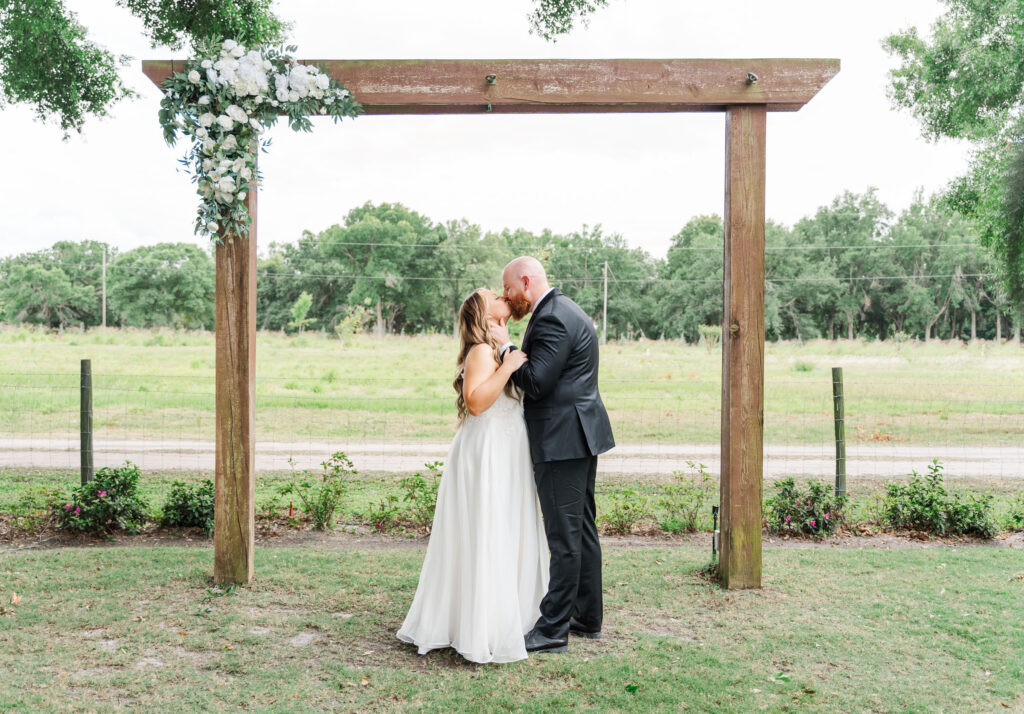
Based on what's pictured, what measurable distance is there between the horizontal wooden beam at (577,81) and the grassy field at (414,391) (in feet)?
26.5

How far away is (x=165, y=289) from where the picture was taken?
124 feet

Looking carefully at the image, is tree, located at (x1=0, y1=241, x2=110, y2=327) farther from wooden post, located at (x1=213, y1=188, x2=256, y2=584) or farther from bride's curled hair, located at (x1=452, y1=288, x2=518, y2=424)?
bride's curled hair, located at (x1=452, y1=288, x2=518, y2=424)

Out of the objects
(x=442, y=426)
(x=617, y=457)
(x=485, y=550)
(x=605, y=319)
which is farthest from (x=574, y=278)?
(x=485, y=550)

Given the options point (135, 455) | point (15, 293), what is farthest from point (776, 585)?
point (15, 293)

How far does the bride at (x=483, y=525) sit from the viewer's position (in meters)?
4.07

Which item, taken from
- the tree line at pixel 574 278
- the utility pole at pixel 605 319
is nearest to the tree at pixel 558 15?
the tree line at pixel 574 278

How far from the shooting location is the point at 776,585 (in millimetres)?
5359

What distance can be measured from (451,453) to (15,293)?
134 ft

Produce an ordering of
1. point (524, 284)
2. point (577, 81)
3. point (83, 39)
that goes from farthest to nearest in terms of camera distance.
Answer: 1. point (83, 39)
2. point (577, 81)
3. point (524, 284)

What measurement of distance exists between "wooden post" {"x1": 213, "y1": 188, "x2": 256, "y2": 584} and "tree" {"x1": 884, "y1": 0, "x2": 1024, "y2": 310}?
34.2ft

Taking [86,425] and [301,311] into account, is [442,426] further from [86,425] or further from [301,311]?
[301,311]

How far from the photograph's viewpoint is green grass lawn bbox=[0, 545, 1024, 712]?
3.70 m

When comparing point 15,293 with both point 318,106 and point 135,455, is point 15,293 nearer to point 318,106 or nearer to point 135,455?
point 135,455

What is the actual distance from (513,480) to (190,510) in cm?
350
